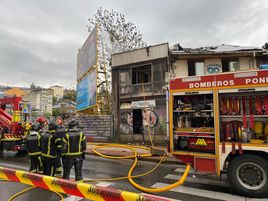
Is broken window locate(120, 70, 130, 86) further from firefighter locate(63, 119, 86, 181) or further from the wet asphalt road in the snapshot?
firefighter locate(63, 119, 86, 181)

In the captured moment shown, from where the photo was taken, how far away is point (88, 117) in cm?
1802

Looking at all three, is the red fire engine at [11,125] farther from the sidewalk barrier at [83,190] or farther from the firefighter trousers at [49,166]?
the sidewalk barrier at [83,190]

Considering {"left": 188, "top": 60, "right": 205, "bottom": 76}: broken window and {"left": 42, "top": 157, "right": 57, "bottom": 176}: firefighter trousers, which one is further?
{"left": 188, "top": 60, "right": 205, "bottom": 76}: broken window

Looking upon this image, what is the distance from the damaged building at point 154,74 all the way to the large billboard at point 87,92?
64.5 inches

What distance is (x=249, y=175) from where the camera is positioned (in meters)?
4.91

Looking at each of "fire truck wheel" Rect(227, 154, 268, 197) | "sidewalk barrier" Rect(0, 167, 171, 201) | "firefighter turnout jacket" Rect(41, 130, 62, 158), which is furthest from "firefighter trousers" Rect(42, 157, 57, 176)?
"fire truck wheel" Rect(227, 154, 268, 197)

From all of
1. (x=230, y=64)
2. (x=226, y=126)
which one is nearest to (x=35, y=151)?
(x=226, y=126)

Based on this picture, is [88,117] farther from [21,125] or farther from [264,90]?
[264,90]

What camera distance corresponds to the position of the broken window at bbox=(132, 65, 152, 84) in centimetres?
1762

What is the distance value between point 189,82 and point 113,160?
5261 millimetres

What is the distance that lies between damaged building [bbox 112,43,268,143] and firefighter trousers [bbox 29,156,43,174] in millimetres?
9231

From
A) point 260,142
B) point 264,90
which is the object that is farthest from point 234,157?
point 264,90

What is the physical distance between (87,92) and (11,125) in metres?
9.44

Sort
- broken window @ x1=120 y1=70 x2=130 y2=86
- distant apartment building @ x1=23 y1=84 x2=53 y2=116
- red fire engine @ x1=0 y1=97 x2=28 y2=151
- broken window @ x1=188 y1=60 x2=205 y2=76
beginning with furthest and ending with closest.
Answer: distant apartment building @ x1=23 y1=84 x2=53 y2=116 → broken window @ x1=120 y1=70 x2=130 y2=86 → broken window @ x1=188 y1=60 x2=205 y2=76 → red fire engine @ x1=0 y1=97 x2=28 y2=151
